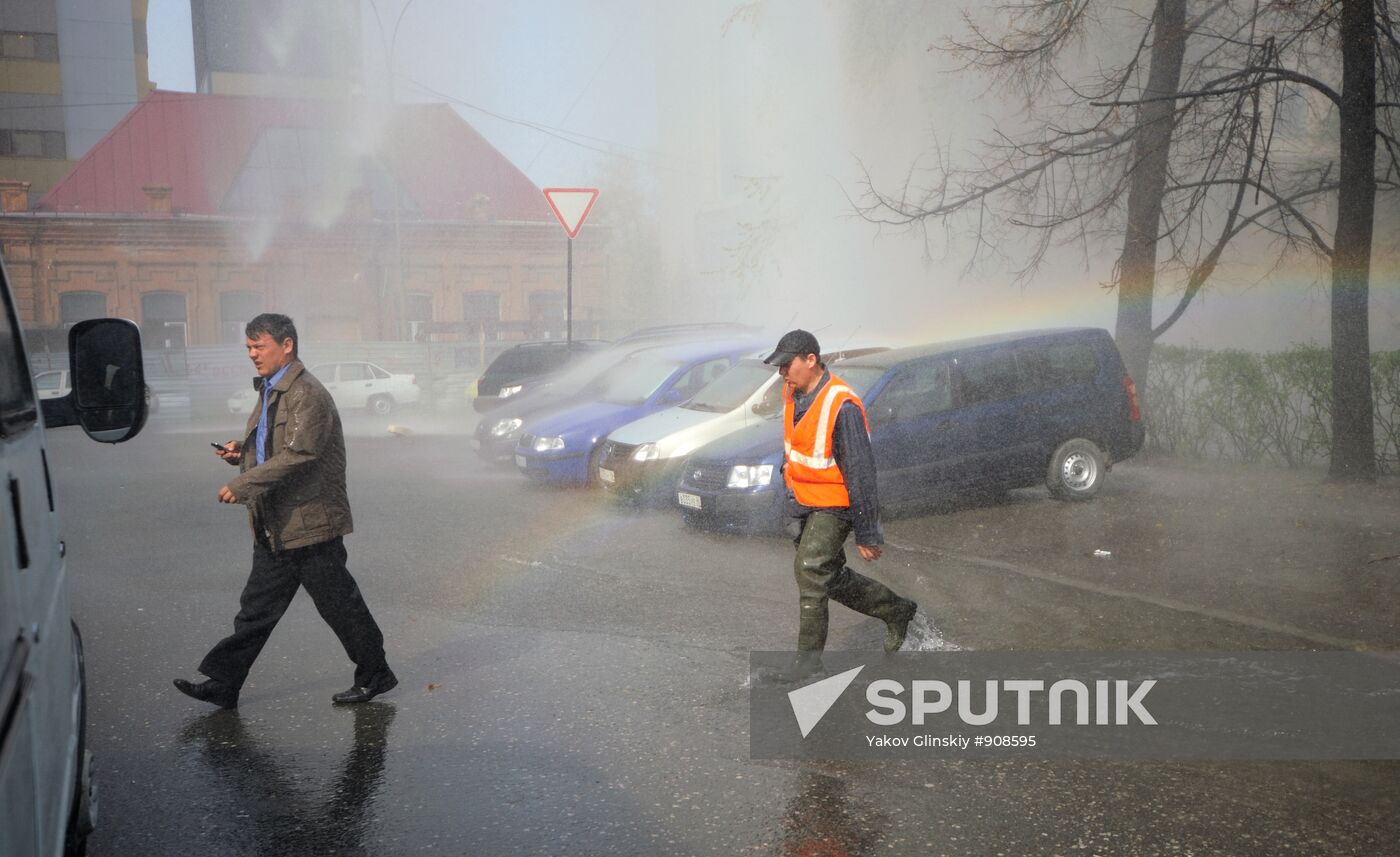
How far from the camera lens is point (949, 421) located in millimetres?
10195

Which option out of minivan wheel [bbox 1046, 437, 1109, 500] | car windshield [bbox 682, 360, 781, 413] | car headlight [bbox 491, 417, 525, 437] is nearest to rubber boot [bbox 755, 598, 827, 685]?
minivan wheel [bbox 1046, 437, 1109, 500]

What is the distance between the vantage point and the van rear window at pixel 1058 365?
10742 mm

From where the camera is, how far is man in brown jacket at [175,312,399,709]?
527 centimetres

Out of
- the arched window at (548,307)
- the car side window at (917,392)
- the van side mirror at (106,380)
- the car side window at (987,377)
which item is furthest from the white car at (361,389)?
the van side mirror at (106,380)

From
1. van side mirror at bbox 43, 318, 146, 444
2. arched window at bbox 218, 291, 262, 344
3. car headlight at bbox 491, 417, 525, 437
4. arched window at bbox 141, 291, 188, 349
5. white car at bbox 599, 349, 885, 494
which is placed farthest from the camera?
arched window at bbox 218, 291, 262, 344

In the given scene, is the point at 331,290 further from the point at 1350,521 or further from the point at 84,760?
the point at 84,760

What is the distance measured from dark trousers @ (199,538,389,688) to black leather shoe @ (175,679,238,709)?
0.12 ft

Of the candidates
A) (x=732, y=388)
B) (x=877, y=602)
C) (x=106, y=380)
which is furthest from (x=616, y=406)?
(x=106, y=380)

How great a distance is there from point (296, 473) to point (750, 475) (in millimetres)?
5032

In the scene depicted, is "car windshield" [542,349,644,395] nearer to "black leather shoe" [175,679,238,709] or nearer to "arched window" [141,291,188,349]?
"black leather shoe" [175,679,238,709]

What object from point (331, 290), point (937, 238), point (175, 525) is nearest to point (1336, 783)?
point (175, 525)

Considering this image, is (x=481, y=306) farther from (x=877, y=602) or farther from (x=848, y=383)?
(x=877, y=602)

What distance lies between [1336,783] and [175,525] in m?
9.94

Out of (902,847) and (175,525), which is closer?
(902,847)
